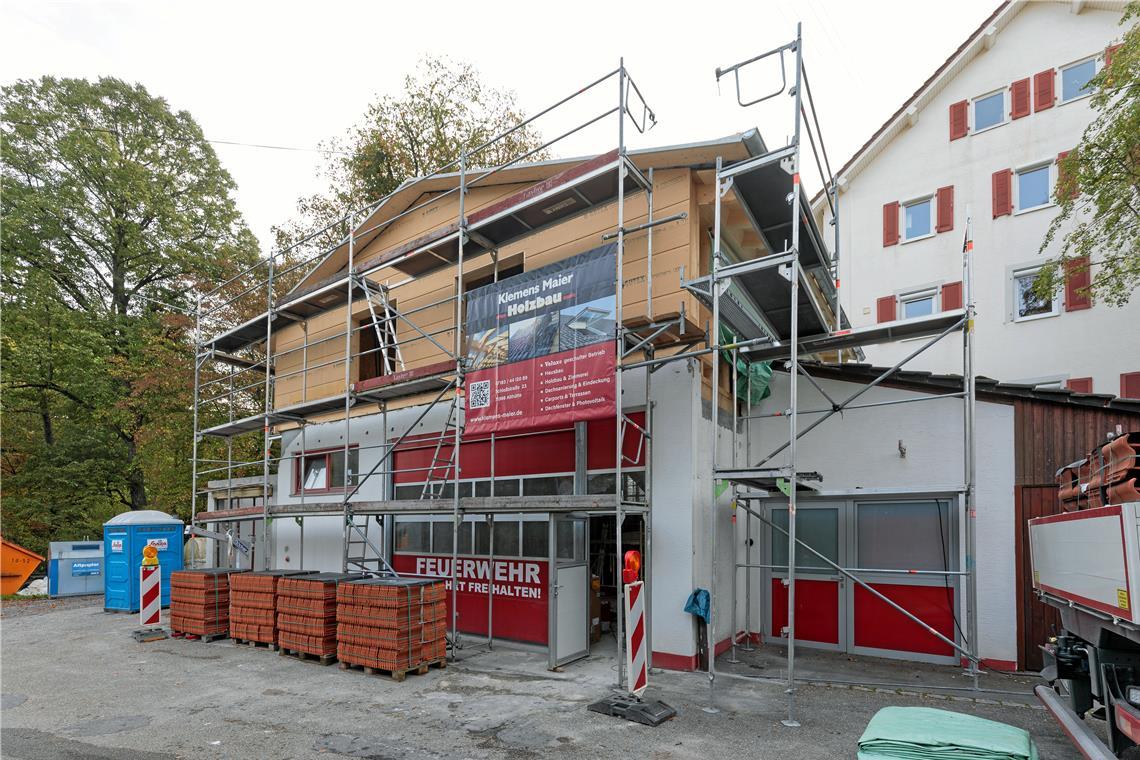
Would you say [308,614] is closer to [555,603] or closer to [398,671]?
[398,671]

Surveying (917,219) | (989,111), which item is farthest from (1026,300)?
(989,111)

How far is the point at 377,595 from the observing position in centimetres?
820

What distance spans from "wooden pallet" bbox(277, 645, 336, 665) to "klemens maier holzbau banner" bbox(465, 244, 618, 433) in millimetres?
3674

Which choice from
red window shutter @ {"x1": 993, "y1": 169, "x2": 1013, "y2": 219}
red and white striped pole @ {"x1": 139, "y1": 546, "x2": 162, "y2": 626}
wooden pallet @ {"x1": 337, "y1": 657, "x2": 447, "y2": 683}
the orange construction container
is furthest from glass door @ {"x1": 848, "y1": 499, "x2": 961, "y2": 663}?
the orange construction container

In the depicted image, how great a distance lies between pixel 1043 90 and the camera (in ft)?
55.3

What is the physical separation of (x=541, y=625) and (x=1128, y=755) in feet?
21.8

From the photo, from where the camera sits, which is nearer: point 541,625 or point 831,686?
point 831,686

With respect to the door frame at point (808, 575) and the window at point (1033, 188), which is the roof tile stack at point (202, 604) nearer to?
the door frame at point (808, 575)

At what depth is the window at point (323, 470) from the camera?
1311 cm

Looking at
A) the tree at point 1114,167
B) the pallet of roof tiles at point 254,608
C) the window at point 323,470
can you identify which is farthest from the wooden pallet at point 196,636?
the tree at point 1114,167

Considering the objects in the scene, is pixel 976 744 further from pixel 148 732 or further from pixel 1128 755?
pixel 148 732

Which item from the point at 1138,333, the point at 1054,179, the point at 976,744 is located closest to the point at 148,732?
the point at 976,744

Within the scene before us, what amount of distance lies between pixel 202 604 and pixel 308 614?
2931mm

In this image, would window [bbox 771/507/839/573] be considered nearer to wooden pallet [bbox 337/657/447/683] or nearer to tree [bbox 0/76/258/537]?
wooden pallet [bbox 337/657/447/683]
